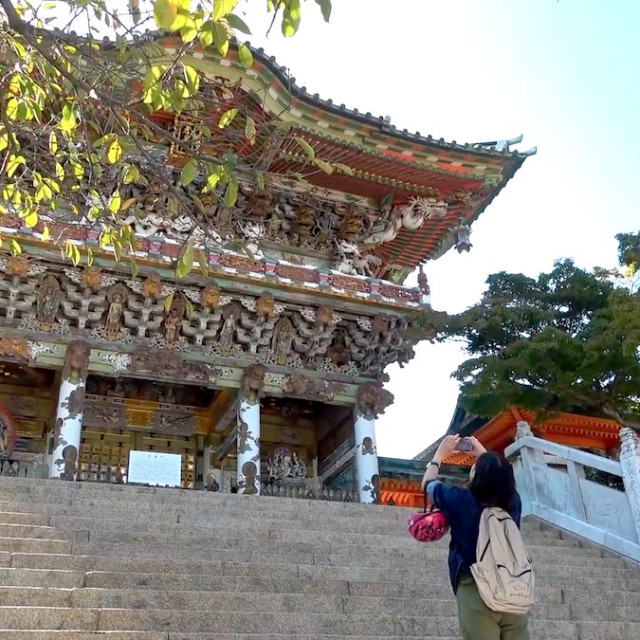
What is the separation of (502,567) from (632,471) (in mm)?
5937

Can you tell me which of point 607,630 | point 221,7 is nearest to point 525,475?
point 607,630

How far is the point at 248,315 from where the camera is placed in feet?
41.3

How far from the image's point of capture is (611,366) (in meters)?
12.0

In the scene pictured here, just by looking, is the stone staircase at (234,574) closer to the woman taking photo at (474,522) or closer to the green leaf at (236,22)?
the woman taking photo at (474,522)

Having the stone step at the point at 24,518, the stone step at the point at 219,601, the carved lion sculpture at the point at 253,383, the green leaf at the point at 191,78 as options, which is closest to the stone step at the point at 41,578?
the stone step at the point at 219,601

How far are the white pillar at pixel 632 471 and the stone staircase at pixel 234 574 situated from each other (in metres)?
0.63

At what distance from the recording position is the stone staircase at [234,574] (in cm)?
452

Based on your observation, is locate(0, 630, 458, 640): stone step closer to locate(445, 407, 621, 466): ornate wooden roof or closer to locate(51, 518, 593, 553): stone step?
locate(51, 518, 593, 553): stone step

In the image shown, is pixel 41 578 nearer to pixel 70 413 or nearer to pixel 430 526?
pixel 430 526

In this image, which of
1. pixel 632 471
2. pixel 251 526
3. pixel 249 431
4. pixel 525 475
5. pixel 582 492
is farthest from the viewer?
pixel 249 431

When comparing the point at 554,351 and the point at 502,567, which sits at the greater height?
the point at 554,351

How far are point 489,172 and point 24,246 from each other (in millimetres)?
8294

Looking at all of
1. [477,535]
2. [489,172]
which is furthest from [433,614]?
[489,172]

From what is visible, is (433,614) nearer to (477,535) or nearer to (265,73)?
(477,535)
